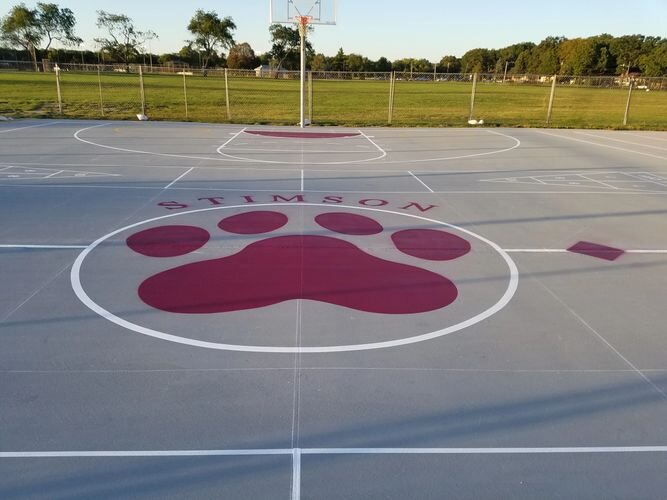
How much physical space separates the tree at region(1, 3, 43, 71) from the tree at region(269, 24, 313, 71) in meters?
45.0

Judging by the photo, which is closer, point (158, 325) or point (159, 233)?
point (158, 325)

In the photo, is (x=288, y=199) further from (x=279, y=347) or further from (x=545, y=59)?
(x=545, y=59)

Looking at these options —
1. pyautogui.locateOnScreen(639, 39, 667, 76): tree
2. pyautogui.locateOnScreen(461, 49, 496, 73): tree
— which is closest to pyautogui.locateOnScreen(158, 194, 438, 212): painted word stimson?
pyautogui.locateOnScreen(639, 39, 667, 76): tree

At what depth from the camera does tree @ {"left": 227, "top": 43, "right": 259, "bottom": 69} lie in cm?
10275

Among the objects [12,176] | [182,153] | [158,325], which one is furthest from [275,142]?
[158,325]

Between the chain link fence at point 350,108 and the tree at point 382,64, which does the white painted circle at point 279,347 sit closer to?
the chain link fence at point 350,108

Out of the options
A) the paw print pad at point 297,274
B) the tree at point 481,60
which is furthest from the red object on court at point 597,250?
the tree at point 481,60

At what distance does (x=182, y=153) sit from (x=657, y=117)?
2888cm

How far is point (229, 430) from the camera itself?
3123 mm

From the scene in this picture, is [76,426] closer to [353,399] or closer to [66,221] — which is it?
[353,399]

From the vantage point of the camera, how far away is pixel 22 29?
99562 mm

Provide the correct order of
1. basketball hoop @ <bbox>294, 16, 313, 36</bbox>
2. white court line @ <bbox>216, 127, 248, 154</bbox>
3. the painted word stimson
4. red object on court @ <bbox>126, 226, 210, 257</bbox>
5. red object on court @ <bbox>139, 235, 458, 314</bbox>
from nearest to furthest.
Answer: red object on court @ <bbox>139, 235, 458, 314</bbox>
red object on court @ <bbox>126, 226, 210, 257</bbox>
the painted word stimson
white court line @ <bbox>216, 127, 248, 154</bbox>
basketball hoop @ <bbox>294, 16, 313, 36</bbox>

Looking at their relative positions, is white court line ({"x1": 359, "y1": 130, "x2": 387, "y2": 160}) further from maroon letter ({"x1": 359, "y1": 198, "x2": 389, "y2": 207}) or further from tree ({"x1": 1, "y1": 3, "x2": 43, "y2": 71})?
tree ({"x1": 1, "y1": 3, "x2": 43, "y2": 71})

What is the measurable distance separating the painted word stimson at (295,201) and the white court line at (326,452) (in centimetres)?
578
